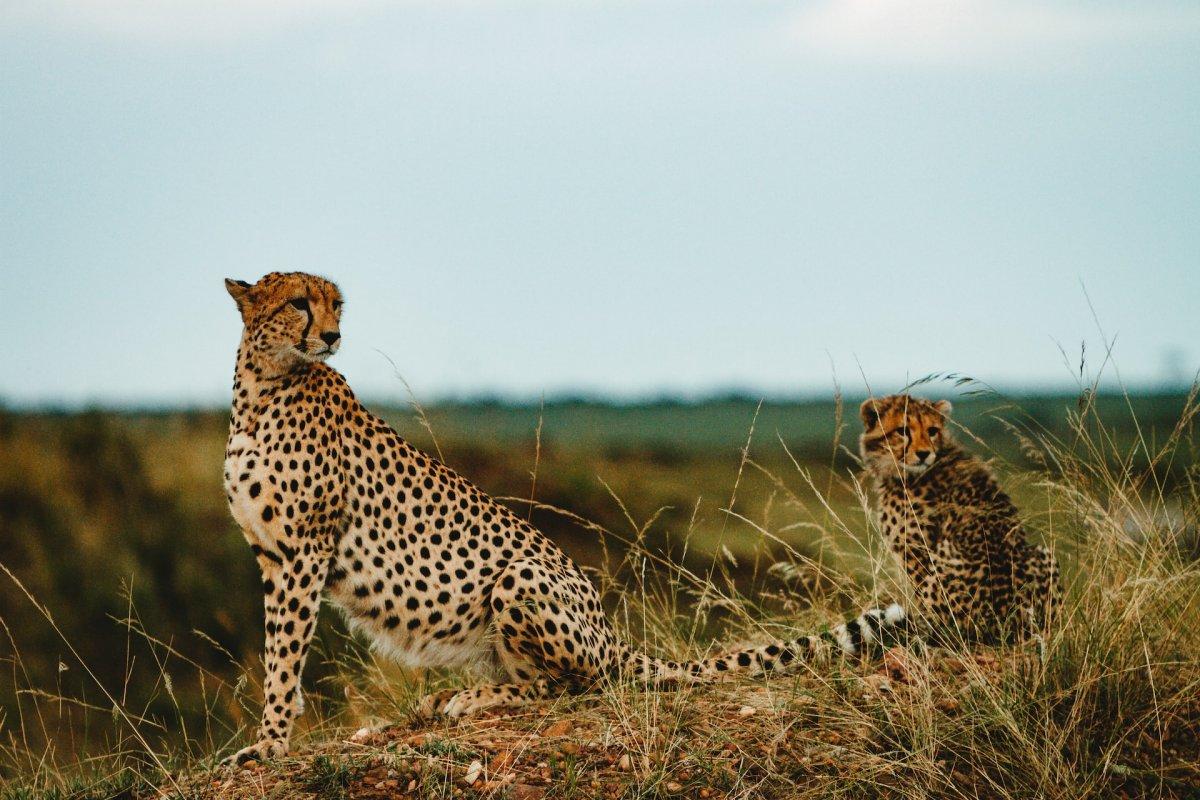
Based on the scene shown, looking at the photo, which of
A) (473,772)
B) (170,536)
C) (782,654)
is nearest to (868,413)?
(782,654)

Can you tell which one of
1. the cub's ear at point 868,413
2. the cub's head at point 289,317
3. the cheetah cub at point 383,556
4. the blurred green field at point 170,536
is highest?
the cub's head at point 289,317

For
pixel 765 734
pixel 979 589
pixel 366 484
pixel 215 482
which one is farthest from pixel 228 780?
pixel 215 482

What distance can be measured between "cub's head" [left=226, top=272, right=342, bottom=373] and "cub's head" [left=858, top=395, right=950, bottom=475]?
6.35 ft

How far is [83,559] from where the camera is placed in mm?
9367

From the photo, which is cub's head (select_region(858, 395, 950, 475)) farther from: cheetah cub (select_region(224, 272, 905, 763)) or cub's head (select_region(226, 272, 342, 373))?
cub's head (select_region(226, 272, 342, 373))

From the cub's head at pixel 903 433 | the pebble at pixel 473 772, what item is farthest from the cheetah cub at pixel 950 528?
the pebble at pixel 473 772

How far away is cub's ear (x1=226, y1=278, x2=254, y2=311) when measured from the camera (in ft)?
12.5

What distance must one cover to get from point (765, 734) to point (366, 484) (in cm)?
143

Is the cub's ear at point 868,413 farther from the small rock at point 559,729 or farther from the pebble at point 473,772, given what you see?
the pebble at point 473,772

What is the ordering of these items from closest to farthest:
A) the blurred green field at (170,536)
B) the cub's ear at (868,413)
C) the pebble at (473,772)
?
the pebble at (473,772) → the cub's ear at (868,413) → the blurred green field at (170,536)

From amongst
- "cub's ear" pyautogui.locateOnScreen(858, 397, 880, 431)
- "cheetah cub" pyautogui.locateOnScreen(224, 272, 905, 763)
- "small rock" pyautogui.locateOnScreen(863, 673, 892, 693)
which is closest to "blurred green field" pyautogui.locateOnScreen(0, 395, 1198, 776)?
"cub's ear" pyautogui.locateOnScreen(858, 397, 880, 431)

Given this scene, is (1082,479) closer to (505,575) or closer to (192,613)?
(505,575)

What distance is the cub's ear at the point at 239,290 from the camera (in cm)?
380

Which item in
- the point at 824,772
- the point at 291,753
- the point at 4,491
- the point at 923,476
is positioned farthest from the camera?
the point at 4,491
